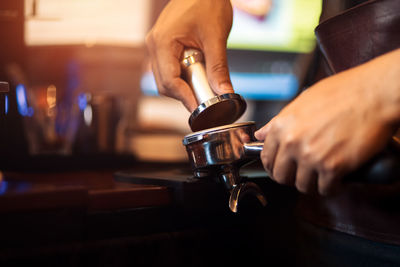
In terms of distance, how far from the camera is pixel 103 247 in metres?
0.48

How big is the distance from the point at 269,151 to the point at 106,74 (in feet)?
4.03

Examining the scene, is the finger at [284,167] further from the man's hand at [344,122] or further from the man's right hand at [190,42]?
the man's right hand at [190,42]

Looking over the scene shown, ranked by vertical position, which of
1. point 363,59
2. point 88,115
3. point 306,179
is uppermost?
point 363,59

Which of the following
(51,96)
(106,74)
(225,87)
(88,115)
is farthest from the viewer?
(106,74)

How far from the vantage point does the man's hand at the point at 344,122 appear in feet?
1.28

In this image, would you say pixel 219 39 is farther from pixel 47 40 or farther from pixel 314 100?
Result: pixel 47 40

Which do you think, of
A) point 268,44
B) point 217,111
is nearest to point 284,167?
point 217,111

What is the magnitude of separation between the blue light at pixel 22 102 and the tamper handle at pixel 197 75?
0.44 m

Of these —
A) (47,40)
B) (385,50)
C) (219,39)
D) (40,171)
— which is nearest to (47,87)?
(47,40)

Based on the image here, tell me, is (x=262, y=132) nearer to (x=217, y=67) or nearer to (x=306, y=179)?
(x=306, y=179)

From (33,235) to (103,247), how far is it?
82 mm

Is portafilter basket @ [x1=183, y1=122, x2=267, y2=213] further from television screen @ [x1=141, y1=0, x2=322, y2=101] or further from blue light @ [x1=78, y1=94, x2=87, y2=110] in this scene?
television screen @ [x1=141, y1=0, x2=322, y2=101]

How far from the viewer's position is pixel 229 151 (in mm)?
466

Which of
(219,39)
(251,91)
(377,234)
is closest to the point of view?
(377,234)
